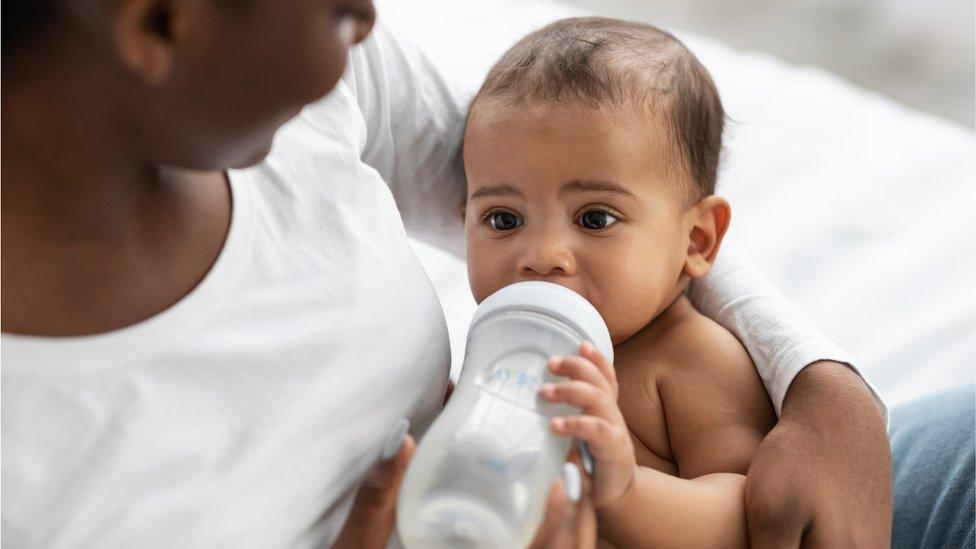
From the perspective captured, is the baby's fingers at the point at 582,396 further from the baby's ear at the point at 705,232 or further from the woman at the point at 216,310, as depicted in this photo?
the baby's ear at the point at 705,232

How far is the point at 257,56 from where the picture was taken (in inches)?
23.9

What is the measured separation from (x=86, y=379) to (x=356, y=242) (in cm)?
26

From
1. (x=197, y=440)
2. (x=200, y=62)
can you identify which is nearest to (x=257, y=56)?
(x=200, y=62)

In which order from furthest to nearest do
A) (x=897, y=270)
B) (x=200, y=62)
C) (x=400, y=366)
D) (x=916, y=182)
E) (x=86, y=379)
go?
(x=916, y=182) → (x=897, y=270) → (x=400, y=366) → (x=86, y=379) → (x=200, y=62)

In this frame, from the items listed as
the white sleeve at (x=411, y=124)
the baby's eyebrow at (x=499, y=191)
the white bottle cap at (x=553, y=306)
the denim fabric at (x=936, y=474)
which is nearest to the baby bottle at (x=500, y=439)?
the white bottle cap at (x=553, y=306)

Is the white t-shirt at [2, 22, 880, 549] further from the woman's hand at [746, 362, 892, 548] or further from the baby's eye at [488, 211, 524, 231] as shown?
the woman's hand at [746, 362, 892, 548]

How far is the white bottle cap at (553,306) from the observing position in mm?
853

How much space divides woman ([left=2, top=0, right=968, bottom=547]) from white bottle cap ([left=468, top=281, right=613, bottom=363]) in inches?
3.6

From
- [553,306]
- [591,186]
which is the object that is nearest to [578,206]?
[591,186]

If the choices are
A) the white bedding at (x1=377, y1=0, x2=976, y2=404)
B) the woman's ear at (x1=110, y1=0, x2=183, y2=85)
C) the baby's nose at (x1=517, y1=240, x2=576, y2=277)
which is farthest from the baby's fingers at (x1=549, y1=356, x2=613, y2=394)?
the white bedding at (x1=377, y1=0, x2=976, y2=404)

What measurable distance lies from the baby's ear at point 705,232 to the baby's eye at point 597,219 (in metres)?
0.13

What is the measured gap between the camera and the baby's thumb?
0.83 m

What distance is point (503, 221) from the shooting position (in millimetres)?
1142

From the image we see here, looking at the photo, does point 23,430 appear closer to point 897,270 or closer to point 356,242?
point 356,242
